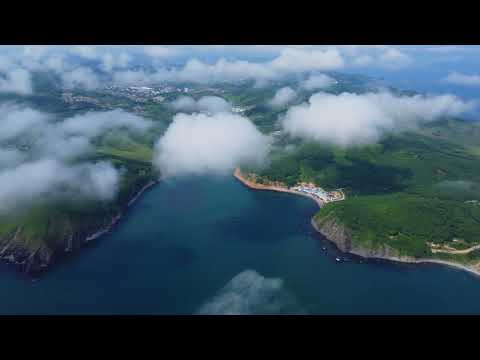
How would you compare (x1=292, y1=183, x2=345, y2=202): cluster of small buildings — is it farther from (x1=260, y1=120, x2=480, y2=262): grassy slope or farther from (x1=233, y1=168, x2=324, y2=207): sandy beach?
(x1=260, y1=120, x2=480, y2=262): grassy slope

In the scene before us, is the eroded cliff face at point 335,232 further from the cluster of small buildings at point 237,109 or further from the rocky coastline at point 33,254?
the cluster of small buildings at point 237,109

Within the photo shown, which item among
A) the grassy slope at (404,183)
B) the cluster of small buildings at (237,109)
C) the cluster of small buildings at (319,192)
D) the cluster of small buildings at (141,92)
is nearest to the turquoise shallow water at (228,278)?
the grassy slope at (404,183)

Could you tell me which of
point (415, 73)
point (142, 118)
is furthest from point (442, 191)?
point (415, 73)

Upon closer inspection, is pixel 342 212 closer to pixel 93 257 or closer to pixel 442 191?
pixel 442 191

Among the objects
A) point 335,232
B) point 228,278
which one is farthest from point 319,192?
point 228,278

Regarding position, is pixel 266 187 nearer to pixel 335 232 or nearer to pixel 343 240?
pixel 335 232

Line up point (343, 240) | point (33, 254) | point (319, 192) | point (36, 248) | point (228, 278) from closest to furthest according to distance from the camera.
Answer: point (228, 278), point (33, 254), point (36, 248), point (343, 240), point (319, 192)
